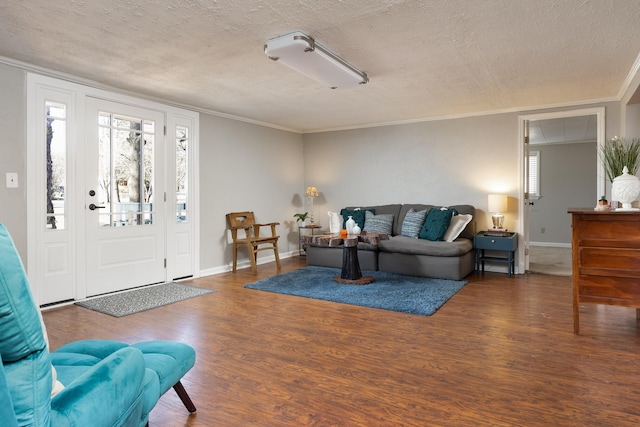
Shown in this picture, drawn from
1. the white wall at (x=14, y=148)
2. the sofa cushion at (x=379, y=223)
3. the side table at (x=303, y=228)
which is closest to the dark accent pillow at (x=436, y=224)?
the sofa cushion at (x=379, y=223)

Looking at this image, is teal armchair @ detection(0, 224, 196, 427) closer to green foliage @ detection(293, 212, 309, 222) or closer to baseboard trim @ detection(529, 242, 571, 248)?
green foliage @ detection(293, 212, 309, 222)

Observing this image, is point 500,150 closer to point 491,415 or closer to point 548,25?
point 548,25

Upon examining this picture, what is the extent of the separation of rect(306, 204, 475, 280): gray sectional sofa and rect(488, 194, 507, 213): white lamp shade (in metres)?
0.37

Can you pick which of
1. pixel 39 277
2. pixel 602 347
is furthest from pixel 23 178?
pixel 602 347

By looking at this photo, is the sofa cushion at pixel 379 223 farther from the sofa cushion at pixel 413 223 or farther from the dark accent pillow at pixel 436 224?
the dark accent pillow at pixel 436 224

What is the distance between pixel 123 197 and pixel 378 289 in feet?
10.3

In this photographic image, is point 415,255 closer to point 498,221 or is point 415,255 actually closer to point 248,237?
point 498,221

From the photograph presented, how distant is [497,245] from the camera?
5.12m

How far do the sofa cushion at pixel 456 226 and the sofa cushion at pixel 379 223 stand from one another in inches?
35.0

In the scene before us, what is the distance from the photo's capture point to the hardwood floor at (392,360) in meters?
1.91

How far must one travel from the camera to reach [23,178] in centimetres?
362

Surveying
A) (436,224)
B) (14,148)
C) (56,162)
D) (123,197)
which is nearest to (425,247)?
(436,224)

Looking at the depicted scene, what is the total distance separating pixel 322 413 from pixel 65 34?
10.5 ft

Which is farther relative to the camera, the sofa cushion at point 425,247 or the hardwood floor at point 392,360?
the sofa cushion at point 425,247
